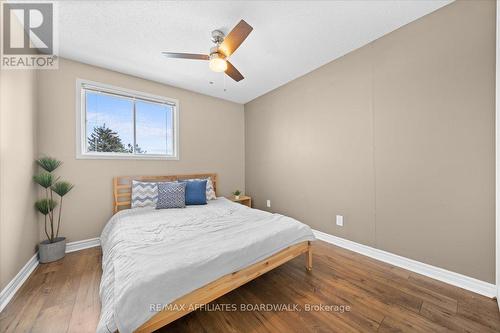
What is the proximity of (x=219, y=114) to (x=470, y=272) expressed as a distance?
14.0ft

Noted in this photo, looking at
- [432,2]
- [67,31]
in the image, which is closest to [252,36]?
[432,2]

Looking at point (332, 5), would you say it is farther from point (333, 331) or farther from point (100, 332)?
point (100, 332)

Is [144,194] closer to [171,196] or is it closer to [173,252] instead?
[171,196]

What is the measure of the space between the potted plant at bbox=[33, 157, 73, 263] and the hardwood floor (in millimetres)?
201

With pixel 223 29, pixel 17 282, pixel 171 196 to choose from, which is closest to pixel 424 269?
pixel 171 196

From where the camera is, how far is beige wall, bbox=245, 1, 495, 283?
1.70m

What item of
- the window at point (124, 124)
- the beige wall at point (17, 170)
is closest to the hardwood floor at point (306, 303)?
the beige wall at point (17, 170)

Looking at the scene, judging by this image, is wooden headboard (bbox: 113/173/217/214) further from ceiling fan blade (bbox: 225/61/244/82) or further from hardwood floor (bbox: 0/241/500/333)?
ceiling fan blade (bbox: 225/61/244/82)

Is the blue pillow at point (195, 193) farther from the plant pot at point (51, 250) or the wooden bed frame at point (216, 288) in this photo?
the wooden bed frame at point (216, 288)

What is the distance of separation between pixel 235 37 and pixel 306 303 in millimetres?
2507

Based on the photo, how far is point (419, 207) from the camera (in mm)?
2031

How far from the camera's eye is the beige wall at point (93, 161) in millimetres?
2525

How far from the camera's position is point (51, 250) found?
2256 millimetres

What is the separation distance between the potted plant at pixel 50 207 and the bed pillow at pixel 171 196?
110 centimetres
